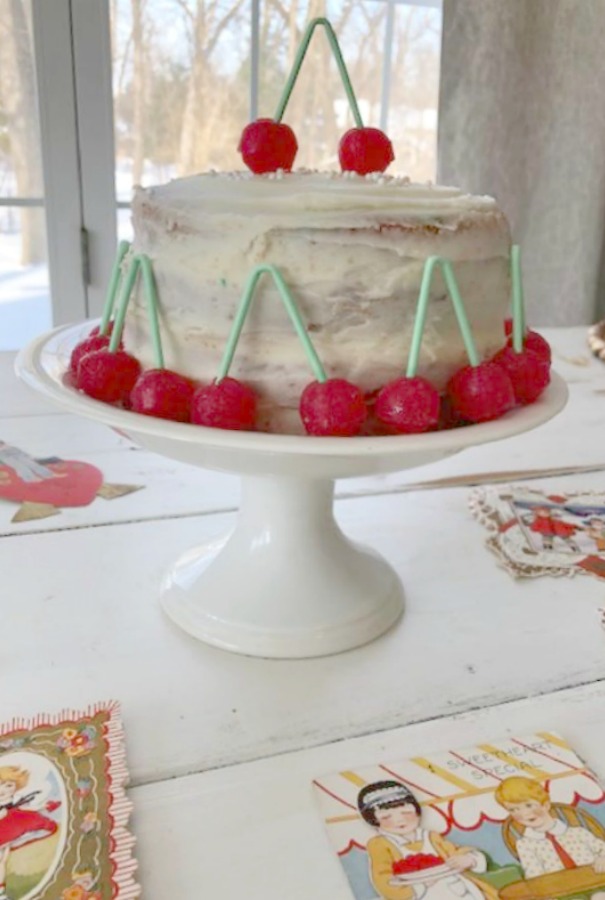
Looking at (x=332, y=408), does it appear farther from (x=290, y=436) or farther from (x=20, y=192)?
(x=20, y=192)

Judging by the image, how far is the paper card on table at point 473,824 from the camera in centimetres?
39

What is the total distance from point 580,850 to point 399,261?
0.32m

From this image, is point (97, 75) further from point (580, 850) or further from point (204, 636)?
point (580, 850)

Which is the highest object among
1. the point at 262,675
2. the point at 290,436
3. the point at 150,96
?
the point at 150,96

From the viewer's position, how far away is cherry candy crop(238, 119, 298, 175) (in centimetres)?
60

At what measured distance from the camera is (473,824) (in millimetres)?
426

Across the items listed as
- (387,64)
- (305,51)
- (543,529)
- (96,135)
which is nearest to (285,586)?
(543,529)

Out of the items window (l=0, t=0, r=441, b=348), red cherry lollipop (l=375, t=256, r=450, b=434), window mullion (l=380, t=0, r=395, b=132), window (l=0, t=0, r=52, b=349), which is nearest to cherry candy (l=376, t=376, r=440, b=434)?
red cherry lollipop (l=375, t=256, r=450, b=434)

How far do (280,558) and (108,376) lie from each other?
0.18m

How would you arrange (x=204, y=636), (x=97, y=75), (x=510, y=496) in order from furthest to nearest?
1. (x=97, y=75)
2. (x=510, y=496)
3. (x=204, y=636)

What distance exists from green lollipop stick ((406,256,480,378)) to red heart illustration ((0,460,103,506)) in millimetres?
386

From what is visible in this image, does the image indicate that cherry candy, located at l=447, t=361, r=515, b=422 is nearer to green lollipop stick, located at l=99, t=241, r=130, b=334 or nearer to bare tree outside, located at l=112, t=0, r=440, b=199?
green lollipop stick, located at l=99, t=241, r=130, b=334

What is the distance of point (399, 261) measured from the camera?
1.66 ft

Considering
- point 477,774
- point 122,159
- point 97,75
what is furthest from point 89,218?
point 477,774
